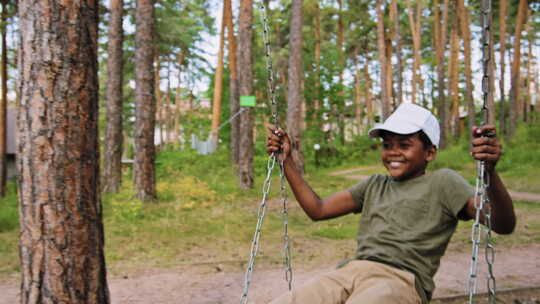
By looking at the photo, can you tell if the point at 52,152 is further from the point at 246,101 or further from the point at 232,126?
the point at 232,126

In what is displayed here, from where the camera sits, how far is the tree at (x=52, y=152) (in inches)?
95.7

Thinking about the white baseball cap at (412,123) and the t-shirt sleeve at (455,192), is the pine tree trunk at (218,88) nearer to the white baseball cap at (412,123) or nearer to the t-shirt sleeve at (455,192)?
the white baseball cap at (412,123)

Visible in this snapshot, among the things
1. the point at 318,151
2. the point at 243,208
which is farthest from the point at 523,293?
the point at 318,151

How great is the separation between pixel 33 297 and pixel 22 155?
792 mm

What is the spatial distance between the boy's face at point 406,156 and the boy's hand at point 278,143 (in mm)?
667

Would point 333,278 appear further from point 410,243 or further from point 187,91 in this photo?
point 187,91

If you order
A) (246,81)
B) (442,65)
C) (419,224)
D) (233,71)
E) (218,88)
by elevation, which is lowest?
(419,224)

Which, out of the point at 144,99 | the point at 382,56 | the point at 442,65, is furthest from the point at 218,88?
the point at 442,65

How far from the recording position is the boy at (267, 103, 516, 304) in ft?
6.44

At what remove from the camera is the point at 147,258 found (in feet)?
18.2

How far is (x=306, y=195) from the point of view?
2.57 m

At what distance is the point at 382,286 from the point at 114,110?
9.69 m

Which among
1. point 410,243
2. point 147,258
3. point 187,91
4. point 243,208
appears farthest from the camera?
point 187,91

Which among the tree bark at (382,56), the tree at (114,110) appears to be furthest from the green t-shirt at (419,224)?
the tree bark at (382,56)
